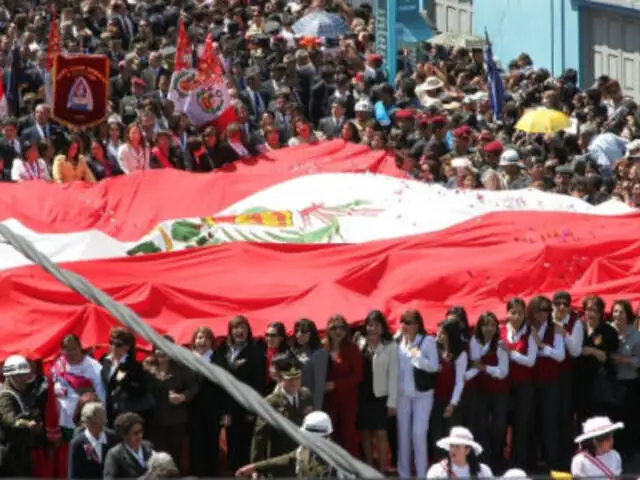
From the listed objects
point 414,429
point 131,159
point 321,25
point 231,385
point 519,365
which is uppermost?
point 321,25

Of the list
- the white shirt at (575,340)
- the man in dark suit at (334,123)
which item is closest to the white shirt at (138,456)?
the white shirt at (575,340)

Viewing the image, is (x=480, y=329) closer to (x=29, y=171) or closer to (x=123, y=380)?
(x=123, y=380)

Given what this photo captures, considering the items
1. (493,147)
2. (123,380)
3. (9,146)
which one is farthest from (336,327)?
(9,146)

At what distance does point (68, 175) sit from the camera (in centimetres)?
2158

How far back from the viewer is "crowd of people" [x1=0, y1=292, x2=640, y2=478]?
15367 mm

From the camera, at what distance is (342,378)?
52.5ft

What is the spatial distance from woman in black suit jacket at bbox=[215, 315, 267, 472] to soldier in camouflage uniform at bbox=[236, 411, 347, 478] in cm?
186

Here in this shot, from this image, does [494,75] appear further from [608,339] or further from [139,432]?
[139,432]

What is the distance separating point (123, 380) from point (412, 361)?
2053 mm

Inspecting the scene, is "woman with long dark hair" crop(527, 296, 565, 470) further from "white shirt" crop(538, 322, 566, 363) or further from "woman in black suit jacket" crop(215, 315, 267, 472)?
"woman in black suit jacket" crop(215, 315, 267, 472)

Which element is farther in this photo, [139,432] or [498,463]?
[498,463]

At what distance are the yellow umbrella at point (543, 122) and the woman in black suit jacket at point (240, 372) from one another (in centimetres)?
923

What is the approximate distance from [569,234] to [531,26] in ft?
49.4

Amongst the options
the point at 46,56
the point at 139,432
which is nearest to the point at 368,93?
the point at 46,56
